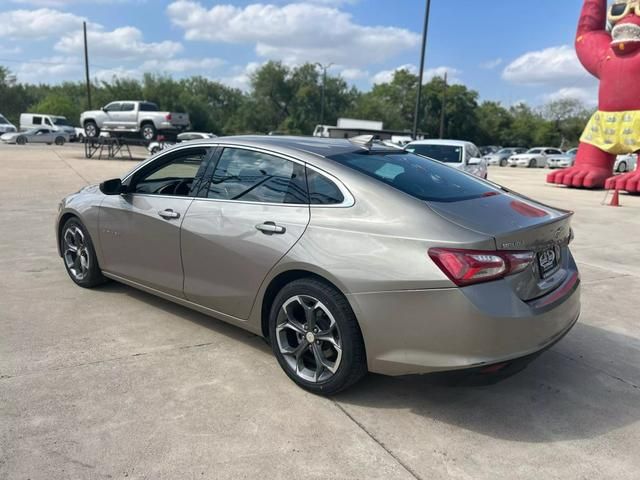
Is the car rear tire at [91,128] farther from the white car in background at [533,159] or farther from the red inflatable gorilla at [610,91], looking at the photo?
the white car in background at [533,159]

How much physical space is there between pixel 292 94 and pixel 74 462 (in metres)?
75.7

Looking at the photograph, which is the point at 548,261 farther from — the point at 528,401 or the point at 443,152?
the point at 443,152

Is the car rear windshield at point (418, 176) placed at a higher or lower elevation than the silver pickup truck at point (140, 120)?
lower

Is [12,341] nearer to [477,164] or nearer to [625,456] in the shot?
[625,456]

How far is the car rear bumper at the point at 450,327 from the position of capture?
103 inches

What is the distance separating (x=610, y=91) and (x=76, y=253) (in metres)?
17.4

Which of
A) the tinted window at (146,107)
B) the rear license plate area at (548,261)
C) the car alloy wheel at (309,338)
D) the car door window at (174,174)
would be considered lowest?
the car alloy wheel at (309,338)

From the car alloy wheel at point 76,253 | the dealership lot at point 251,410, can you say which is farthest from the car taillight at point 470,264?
the car alloy wheel at point 76,253

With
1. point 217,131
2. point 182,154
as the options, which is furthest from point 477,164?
point 217,131

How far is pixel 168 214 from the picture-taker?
3936 mm

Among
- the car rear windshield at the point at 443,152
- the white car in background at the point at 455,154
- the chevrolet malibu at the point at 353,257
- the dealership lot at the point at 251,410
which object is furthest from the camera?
the car rear windshield at the point at 443,152

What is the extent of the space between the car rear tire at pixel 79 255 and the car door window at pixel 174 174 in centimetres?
87

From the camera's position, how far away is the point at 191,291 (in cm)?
384

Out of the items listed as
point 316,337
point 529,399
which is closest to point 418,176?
point 316,337
